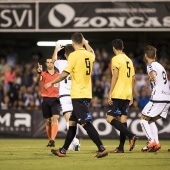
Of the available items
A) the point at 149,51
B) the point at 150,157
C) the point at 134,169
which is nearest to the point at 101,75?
the point at 149,51

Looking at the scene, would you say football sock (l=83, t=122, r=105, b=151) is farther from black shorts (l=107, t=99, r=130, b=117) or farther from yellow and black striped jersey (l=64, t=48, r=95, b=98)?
black shorts (l=107, t=99, r=130, b=117)

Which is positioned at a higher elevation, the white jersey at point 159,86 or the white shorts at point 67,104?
the white jersey at point 159,86

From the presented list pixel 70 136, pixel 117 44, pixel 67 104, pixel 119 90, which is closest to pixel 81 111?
pixel 70 136

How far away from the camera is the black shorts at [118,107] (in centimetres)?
1313

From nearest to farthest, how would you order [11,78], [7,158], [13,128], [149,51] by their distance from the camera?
[7,158] → [149,51] → [13,128] → [11,78]

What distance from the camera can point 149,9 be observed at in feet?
69.6

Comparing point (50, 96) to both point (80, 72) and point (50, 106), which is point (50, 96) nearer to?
point (50, 106)

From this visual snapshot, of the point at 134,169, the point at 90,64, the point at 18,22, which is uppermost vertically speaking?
the point at 18,22

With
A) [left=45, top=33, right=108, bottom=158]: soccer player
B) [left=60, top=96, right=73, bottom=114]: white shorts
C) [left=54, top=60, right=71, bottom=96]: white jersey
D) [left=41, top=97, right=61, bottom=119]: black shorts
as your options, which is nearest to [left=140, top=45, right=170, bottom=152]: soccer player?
[left=60, top=96, right=73, bottom=114]: white shorts

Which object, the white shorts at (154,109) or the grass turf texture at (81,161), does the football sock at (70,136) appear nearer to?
the grass turf texture at (81,161)

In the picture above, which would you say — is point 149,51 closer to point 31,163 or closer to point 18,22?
point 31,163

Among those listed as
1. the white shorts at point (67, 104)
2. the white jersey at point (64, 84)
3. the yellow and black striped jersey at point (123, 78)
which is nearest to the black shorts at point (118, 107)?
the yellow and black striped jersey at point (123, 78)

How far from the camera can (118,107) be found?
13.2 metres

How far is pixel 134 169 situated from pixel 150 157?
2.19m
